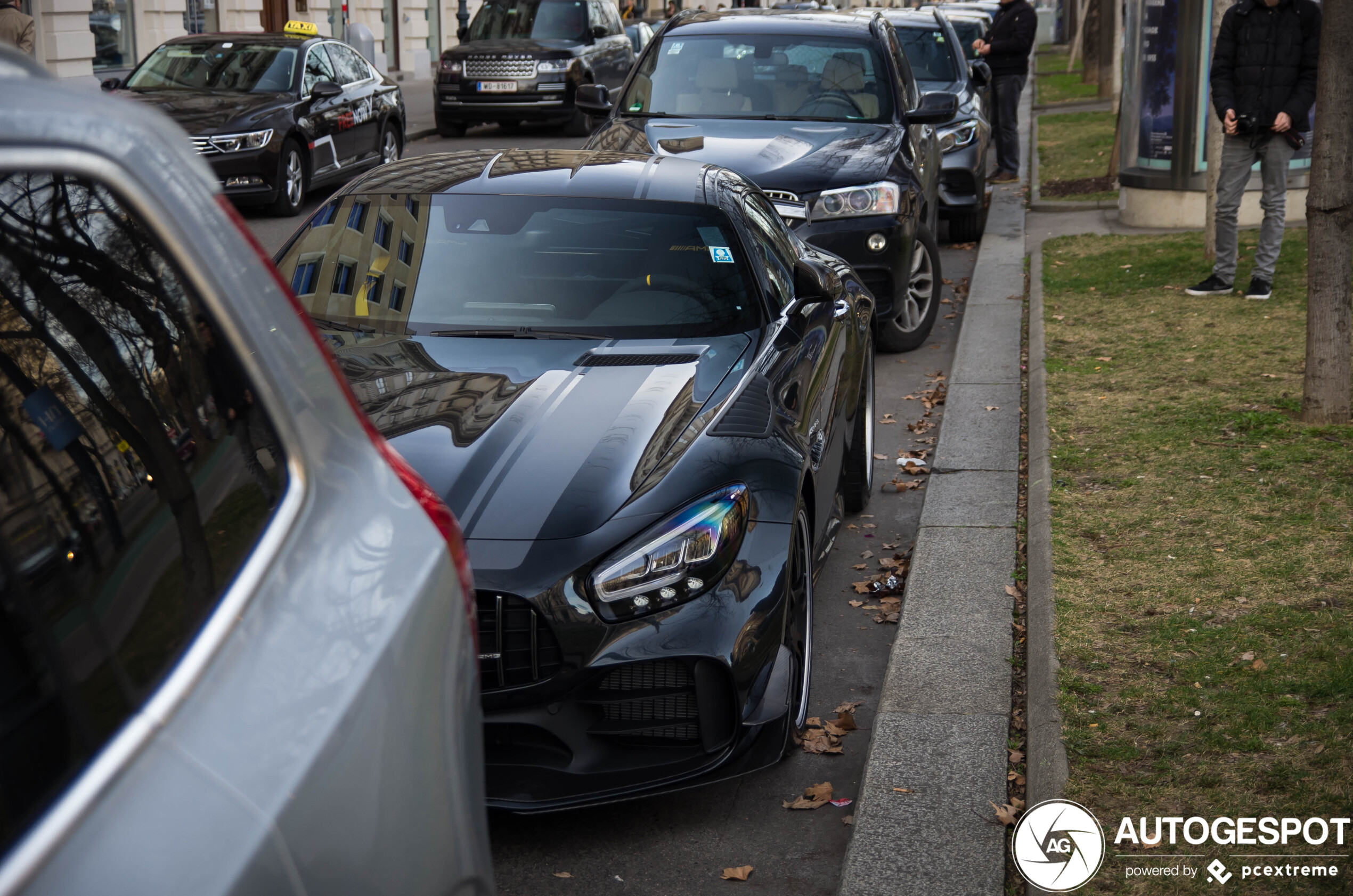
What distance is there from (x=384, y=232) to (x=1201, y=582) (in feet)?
10.3

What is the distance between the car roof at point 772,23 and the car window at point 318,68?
589 cm

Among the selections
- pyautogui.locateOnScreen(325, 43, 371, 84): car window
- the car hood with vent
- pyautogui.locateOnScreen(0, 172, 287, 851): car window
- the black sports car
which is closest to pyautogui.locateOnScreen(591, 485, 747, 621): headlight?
the black sports car

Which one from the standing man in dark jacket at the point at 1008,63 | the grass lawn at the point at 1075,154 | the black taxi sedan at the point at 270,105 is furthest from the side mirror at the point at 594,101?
the standing man in dark jacket at the point at 1008,63

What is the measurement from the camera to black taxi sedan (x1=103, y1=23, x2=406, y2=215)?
1344 cm

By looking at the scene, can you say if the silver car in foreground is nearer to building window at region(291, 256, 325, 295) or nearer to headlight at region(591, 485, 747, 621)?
headlight at region(591, 485, 747, 621)

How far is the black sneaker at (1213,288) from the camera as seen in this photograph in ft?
31.9

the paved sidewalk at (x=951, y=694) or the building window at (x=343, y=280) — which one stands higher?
the building window at (x=343, y=280)

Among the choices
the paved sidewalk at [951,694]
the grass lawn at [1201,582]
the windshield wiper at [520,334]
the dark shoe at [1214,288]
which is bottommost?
the paved sidewalk at [951,694]

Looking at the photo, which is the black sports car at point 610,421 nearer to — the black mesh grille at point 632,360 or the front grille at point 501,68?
the black mesh grille at point 632,360

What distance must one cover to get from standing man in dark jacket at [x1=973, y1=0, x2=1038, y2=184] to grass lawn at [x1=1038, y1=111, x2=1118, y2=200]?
0.56m

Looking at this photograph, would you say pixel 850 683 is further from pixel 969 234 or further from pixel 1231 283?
pixel 969 234

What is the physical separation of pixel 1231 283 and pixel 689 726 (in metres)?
7.58

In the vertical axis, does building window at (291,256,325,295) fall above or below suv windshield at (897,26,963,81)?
below

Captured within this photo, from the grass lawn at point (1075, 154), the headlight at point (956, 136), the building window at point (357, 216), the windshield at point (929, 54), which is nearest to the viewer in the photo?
the building window at point (357, 216)
